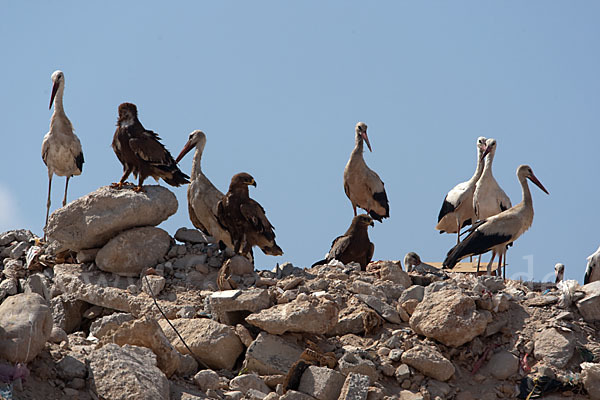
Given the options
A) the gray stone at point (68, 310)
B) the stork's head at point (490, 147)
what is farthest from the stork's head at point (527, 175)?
the gray stone at point (68, 310)

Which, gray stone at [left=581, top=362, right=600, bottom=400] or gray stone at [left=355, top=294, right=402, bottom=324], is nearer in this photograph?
gray stone at [left=581, top=362, right=600, bottom=400]

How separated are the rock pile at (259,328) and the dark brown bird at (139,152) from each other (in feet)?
2.41

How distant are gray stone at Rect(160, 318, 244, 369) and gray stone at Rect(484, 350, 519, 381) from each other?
2513mm

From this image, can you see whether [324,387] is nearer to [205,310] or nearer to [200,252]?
[205,310]

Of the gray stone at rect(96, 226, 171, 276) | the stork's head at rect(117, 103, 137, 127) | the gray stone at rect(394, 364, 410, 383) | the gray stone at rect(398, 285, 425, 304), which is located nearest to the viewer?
the gray stone at rect(394, 364, 410, 383)

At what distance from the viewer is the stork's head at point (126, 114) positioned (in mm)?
12461

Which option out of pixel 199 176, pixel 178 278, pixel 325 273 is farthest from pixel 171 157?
pixel 325 273

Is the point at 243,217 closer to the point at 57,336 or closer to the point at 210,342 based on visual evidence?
the point at 210,342

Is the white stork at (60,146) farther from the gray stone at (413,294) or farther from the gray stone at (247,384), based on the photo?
the gray stone at (247,384)

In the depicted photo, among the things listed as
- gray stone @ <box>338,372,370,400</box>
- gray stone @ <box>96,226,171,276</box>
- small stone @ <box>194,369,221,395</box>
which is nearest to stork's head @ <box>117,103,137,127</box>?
gray stone @ <box>96,226,171,276</box>

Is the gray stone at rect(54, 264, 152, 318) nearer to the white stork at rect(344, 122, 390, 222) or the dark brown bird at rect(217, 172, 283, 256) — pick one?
the dark brown bird at rect(217, 172, 283, 256)

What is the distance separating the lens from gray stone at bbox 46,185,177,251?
36.6 feet

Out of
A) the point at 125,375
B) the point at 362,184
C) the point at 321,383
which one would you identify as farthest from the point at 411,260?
the point at 125,375

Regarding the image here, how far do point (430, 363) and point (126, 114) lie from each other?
5939 millimetres
